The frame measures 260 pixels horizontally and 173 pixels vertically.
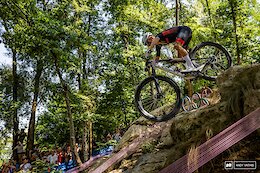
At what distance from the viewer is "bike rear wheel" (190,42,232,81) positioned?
618 centimetres

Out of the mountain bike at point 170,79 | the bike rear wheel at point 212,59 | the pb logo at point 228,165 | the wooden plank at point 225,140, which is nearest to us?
the wooden plank at point 225,140

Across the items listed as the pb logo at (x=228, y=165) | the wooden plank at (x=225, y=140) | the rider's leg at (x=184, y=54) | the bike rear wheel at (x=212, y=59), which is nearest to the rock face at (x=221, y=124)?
the pb logo at (x=228, y=165)

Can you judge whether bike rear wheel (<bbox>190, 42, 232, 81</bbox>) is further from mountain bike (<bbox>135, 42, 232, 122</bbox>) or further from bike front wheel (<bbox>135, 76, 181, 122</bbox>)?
bike front wheel (<bbox>135, 76, 181, 122</bbox>)

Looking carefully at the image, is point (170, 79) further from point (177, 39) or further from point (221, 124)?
point (221, 124)

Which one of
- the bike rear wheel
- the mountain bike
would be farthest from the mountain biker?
the bike rear wheel

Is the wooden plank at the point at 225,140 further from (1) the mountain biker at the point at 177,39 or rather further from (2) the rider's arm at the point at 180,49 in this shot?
(2) the rider's arm at the point at 180,49

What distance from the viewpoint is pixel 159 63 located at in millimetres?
5918

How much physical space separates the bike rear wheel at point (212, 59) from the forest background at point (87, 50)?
4944 mm

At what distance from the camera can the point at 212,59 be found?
620 cm

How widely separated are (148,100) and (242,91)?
80.3 inches

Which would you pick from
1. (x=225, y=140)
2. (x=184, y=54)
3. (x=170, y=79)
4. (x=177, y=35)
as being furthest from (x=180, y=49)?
(x=225, y=140)

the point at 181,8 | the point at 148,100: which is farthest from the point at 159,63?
the point at 181,8

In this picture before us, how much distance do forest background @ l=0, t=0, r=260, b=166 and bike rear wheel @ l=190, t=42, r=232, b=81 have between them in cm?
494

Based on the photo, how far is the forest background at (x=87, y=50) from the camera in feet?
32.1
